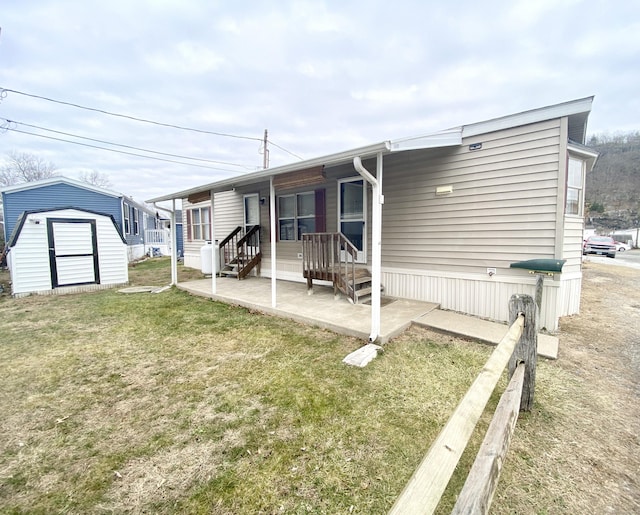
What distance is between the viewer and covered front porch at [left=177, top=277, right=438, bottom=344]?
13.7 ft

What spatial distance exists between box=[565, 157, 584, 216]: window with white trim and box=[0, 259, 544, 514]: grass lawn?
312 cm

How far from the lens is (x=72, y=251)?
24.5 feet

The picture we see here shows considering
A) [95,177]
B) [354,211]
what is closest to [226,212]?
[354,211]

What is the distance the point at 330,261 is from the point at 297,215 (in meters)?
2.24

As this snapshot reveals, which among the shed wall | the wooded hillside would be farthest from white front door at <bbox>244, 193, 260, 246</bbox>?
the wooded hillside

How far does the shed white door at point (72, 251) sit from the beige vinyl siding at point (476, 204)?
25.0 feet

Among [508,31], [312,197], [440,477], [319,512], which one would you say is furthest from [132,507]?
[508,31]

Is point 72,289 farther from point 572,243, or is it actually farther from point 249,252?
point 572,243

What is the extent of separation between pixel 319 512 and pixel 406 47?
1115cm

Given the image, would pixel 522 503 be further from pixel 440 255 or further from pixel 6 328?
pixel 6 328

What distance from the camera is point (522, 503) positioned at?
5.36 feet

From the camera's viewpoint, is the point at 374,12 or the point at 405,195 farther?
the point at 374,12

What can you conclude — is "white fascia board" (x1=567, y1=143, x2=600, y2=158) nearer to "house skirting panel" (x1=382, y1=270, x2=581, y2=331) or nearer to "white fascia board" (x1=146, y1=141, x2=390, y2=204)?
"house skirting panel" (x1=382, y1=270, x2=581, y2=331)

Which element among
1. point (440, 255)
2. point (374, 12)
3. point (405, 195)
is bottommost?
point (440, 255)
